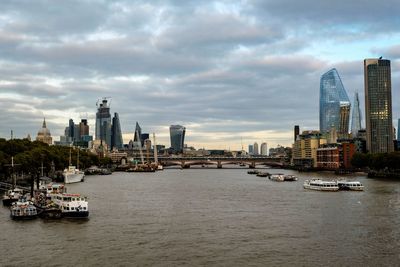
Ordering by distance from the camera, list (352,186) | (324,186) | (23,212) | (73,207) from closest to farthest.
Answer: (23,212)
(73,207)
(352,186)
(324,186)

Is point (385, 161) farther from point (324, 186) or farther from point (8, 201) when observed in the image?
point (8, 201)

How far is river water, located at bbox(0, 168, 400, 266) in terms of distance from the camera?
132 feet

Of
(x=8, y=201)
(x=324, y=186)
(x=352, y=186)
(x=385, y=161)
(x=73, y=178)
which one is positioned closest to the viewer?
(x=8, y=201)

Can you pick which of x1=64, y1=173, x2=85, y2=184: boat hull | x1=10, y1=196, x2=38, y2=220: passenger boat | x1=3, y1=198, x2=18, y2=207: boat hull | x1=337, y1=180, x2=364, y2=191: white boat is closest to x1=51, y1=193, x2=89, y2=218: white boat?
x1=10, y1=196, x2=38, y2=220: passenger boat

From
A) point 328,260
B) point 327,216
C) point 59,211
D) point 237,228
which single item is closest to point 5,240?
point 59,211

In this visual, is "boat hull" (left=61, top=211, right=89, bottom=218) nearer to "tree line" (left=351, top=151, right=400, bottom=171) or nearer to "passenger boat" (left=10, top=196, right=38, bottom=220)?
"passenger boat" (left=10, top=196, right=38, bottom=220)

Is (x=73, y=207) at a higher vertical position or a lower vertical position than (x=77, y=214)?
higher

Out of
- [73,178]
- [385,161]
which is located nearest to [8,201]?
[73,178]

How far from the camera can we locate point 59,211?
6091 centimetres

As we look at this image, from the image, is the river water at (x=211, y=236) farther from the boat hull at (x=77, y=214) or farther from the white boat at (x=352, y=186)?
the white boat at (x=352, y=186)

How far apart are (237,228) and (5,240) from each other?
73.0 ft

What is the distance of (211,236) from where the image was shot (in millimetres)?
48938

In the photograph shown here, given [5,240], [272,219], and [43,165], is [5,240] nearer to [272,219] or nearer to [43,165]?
[272,219]

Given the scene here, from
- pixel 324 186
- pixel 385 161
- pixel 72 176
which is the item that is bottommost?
pixel 324 186
